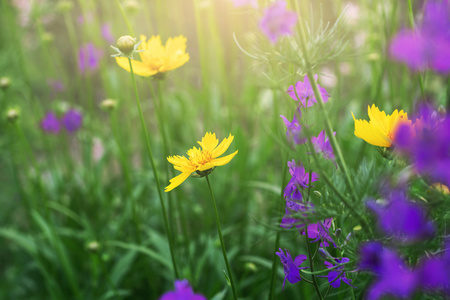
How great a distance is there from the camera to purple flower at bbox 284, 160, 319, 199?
480 mm

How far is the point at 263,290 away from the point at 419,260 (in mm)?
746

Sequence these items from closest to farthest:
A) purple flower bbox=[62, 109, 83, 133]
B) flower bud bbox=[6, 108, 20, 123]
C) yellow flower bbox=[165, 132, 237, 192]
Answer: yellow flower bbox=[165, 132, 237, 192]
flower bud bbox=[6, 108, 20, 123]
purple flower bbox=[62, 109, 83, 133]

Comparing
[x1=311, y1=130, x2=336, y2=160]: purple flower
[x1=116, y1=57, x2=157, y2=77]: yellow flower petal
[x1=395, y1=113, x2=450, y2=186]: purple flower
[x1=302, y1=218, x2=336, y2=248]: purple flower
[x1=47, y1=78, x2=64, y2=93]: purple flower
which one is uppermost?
[x1=116, y1=57, x2=157, y2=77]: yellow flower petal

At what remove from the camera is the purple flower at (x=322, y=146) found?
47 cm

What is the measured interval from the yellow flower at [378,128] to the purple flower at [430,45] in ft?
0.41

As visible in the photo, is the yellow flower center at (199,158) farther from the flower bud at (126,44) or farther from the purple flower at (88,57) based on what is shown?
the purple flower at (88,57)

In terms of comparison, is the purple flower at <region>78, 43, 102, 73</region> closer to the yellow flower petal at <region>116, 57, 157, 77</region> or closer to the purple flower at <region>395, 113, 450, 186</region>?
the yellow flower petal at <region>116, 57, 157, 77</region>

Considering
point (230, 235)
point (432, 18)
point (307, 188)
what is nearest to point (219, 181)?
point (230, 235)

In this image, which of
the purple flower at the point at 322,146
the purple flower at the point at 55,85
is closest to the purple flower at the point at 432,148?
the purple flower at the point at 322,146

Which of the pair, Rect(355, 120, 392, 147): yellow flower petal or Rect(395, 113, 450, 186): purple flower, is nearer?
Rect(395, 113, 450, 186): purple flower

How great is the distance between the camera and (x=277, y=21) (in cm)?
37

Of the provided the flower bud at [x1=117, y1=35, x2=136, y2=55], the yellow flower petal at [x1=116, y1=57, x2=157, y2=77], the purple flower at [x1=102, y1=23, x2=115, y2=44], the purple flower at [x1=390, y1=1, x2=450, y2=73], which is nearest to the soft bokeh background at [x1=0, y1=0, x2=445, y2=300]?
the purple flower at [x1=102, y1=23, x2=115, y2=44]

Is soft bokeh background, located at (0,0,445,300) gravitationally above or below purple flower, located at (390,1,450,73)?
below

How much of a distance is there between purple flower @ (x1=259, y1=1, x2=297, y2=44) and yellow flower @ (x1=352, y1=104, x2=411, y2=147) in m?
0.13
